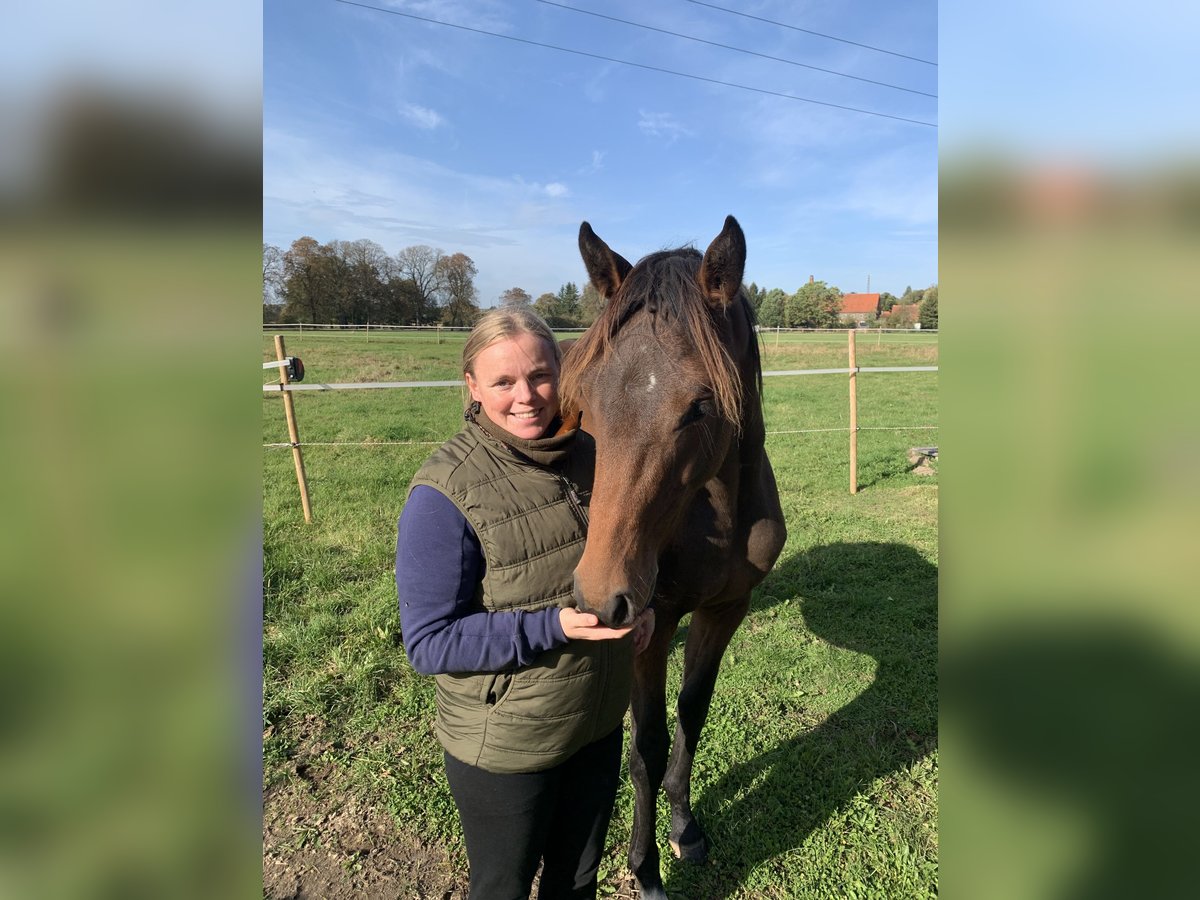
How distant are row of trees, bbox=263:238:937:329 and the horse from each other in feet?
0.95

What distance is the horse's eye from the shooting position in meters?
1.60

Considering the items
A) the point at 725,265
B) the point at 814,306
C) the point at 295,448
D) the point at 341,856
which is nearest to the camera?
the point at 725,265

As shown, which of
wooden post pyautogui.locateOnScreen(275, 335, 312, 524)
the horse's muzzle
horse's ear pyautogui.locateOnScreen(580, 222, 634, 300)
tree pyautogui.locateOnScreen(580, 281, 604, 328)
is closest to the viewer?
the horse's muzzle

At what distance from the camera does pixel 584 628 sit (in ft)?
4.65

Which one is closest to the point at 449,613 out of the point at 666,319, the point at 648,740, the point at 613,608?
the point at 613,608

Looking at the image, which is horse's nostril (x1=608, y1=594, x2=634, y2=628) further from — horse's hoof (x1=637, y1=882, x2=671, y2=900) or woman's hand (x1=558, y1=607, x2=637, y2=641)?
horse's hoof (x1=637, y1=882, x2=671, y2=900)

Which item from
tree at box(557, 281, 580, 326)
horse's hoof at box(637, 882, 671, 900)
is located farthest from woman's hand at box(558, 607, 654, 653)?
tree at box(557, 281, 580, 326)

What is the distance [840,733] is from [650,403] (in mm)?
2785

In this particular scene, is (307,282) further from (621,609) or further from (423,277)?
(423,277)
